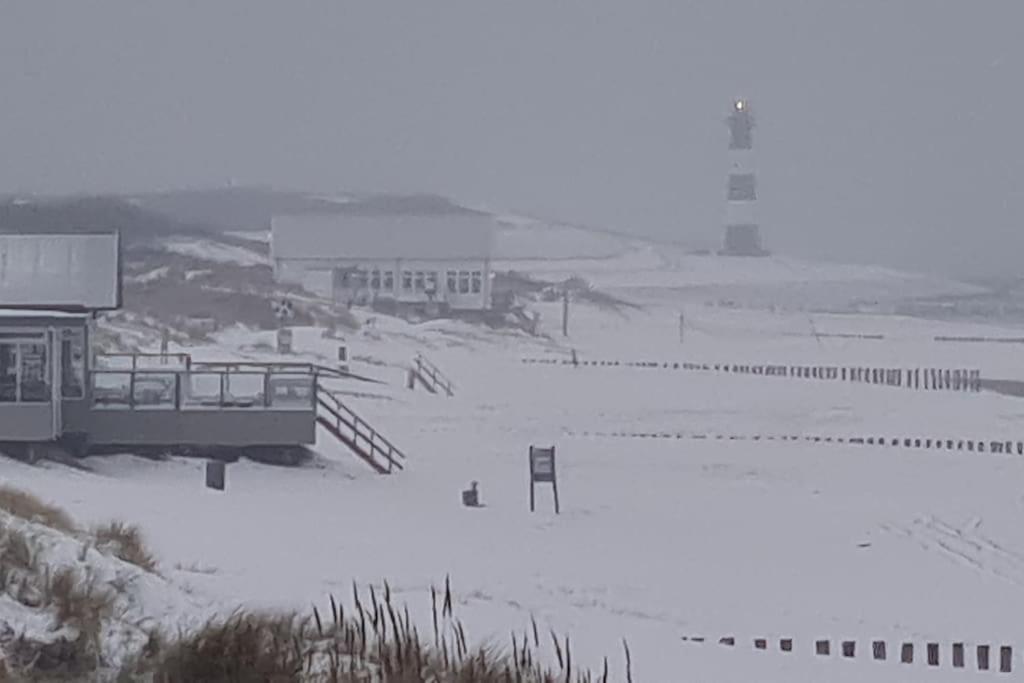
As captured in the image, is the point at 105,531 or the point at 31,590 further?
the point at 105,531

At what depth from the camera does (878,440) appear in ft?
142

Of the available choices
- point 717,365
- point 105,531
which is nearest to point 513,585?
point 105,531

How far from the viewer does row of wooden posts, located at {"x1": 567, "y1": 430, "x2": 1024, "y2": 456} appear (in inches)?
1660

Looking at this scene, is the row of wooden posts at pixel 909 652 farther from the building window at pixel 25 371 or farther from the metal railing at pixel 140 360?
the metal railing at pixel 140 360

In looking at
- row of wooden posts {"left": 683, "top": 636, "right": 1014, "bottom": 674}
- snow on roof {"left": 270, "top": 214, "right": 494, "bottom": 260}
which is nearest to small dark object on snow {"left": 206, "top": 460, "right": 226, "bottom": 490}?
row of wooden posts {"left": 683, "top": 636, "right": 1014, "bottom": 674}

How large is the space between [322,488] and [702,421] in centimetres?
1928

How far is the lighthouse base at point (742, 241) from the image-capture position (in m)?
177

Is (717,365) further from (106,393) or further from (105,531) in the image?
(105,531)

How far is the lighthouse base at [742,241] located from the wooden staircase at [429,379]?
122 m

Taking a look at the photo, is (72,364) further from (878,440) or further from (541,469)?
→ (878,440)

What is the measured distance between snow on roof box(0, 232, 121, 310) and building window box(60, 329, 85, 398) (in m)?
0.59

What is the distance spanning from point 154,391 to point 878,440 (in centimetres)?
1802

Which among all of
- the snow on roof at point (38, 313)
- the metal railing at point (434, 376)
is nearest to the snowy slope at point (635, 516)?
the metal railing at point (434, 376)

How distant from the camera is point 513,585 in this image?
60.9 feet
